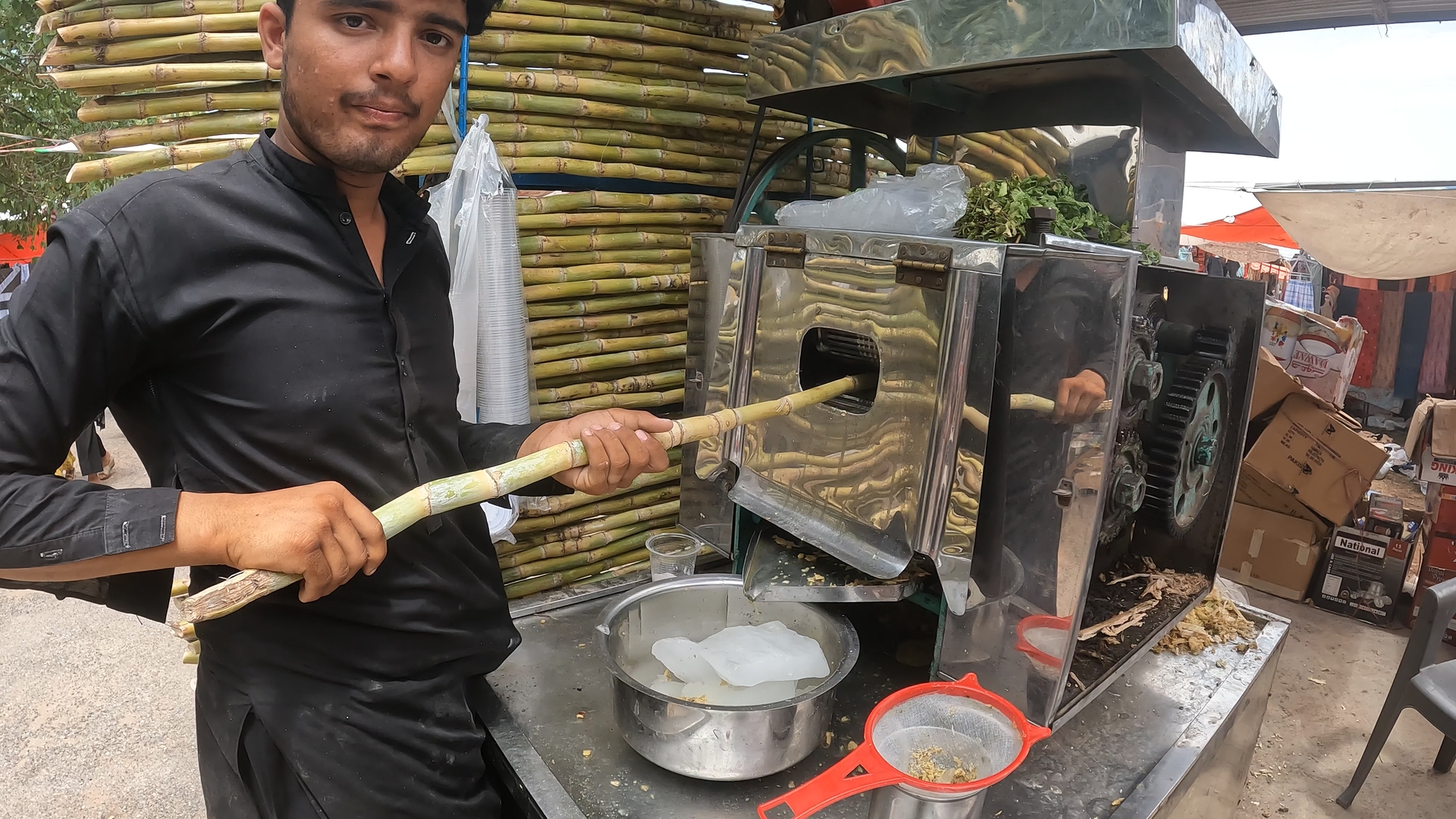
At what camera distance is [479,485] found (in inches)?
54.0

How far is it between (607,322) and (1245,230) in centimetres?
1246

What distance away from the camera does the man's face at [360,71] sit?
55.4 inches

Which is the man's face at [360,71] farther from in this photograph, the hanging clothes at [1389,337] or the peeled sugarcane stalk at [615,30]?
the hanging clothes at [1389,337]

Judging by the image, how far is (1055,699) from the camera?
1.61m

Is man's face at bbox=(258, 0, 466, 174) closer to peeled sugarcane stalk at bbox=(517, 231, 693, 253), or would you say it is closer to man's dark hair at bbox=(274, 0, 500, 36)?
man's dark hair at bbox=(274, 0, 500, 36)

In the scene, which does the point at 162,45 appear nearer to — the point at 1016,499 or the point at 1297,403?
the point at 1016,499

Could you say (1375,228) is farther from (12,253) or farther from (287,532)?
(12,253)

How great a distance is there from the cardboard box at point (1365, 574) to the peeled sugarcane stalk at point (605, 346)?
551 cm

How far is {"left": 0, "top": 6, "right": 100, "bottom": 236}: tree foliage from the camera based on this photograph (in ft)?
22.5

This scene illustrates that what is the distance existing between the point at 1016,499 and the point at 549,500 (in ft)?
7.14

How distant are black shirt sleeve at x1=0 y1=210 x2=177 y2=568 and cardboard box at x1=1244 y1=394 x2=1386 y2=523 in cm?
700

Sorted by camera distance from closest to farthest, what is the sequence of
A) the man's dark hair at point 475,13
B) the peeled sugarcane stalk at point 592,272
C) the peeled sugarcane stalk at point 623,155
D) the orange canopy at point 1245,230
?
the man's dark hair at point 475,13 < the peeled sugarcane stalk at point 623,155 < the peeled sugarcane stalk at point 592,272 < the orange canopy at point 1245,230

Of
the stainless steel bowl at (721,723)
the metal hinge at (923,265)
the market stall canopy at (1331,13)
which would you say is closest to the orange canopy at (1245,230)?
the market stall canopy at (1331,13)

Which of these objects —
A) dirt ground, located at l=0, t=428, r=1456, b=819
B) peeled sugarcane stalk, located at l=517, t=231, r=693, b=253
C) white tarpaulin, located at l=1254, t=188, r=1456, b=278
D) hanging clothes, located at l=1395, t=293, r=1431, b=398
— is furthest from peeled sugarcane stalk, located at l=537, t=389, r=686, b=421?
hanging clothes, located at l=1395, t=293, r=1431, b=398
